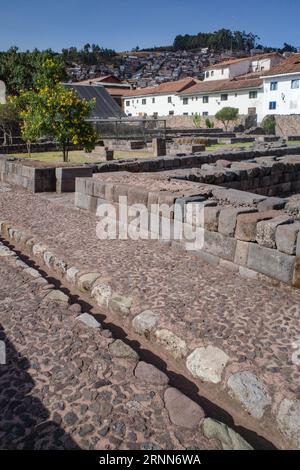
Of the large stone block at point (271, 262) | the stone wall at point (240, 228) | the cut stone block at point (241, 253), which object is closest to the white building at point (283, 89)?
the stone wall at point (240, 228)

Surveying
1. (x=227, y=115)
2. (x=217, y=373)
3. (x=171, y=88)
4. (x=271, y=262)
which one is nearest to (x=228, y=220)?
(x=271, y=262)

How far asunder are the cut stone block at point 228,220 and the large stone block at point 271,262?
1.29 ft

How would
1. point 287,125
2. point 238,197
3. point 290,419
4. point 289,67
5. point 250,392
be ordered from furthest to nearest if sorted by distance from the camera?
point 289,67 < point 287,125 < point 238,197 < point 250,392 < point 290,419

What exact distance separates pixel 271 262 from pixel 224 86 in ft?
160

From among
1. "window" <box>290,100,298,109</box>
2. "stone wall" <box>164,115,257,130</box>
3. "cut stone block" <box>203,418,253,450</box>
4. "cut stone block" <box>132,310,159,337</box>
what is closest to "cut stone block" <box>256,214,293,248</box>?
"cut stone block" <box>132,310,159,337</box>

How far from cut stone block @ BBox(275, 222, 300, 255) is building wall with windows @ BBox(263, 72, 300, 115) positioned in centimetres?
4234

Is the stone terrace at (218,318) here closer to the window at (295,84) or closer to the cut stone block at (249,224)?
the cut stone block at (249,224)

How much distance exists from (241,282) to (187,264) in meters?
0.98

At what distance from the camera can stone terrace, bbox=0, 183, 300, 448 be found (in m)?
3.32

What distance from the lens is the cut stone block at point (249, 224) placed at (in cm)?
555

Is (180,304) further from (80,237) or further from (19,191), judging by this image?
(19,191)

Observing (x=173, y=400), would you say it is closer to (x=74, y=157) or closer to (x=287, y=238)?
(x=287, y=238)

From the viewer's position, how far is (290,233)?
507 cm

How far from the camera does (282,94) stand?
145ft
